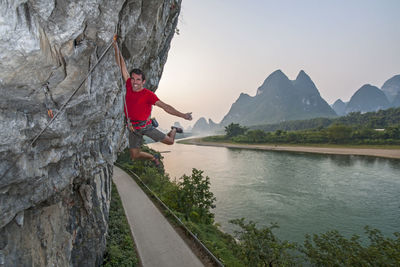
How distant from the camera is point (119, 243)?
876 centimetres

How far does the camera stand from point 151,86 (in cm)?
1127

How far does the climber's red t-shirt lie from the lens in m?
3.94

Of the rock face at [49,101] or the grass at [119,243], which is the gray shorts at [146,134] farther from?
the grass at [119,243]

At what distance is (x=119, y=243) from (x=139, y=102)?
758cm

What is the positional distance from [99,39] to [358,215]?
2103 cm

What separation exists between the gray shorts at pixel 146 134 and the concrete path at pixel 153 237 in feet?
16.8

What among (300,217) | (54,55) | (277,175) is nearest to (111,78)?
(54,55)

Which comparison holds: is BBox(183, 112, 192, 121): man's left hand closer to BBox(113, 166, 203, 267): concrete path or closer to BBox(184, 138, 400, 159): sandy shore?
BBox(113, 166, 203, 267): concrete path

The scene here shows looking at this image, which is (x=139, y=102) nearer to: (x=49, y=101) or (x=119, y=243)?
(x=49, y=101)

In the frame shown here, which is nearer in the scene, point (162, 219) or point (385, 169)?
point (162, 219)

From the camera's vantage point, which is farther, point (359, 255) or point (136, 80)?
point (359, 255)

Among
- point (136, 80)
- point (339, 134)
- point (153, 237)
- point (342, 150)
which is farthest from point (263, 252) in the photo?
point (339, 134)

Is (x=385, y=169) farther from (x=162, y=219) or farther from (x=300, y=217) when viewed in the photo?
(x=162, y=219)

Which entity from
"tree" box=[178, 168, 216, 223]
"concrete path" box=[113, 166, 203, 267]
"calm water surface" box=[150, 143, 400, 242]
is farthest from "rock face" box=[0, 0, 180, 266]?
"calm water surface" box=[150, 143, 400, 242]
